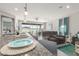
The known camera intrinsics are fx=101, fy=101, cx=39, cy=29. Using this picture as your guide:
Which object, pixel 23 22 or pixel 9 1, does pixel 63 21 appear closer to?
pixel 23 22

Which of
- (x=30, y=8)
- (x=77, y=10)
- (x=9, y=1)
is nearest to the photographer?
(x=9, y=1)

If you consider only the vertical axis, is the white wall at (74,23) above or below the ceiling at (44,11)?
below

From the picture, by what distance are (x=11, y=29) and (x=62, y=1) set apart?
107 centimetres

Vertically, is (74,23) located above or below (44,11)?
below

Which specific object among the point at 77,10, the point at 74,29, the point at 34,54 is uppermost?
the point at 77,10

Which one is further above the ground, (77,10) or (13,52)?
(77,10)

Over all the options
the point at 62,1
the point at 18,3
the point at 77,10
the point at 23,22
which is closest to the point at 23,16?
the point at 23,22

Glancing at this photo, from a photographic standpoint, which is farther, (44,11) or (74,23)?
(74,23)

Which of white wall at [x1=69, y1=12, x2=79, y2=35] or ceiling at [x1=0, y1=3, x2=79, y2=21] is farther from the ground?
ceiling at [x1=0, y1=3, x2=79, y2=21]

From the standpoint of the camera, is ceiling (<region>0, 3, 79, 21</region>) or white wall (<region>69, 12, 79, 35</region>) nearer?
ceiling (<region>0, 3, 79, 21</region>)

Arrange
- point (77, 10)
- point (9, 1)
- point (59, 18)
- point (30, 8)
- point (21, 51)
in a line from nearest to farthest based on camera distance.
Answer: point (21, 51) → point (9, 1) → point (30, 8) → point (77, 10) → point (59, 18)

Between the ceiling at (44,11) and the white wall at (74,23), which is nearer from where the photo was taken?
the ceiling at (44,11)

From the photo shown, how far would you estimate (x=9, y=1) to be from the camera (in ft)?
5.16

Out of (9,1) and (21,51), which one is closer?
(21,51)
